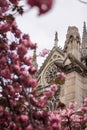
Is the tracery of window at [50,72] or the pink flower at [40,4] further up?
the tracery of window at [50,72]

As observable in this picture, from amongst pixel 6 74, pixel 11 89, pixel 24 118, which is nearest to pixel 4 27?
pixel 6 74

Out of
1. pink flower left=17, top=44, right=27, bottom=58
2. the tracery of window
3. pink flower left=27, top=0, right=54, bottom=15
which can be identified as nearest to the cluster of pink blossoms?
pink flower left=17, top=44, right=27, bottom=58

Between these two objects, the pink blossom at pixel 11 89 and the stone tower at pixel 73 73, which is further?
the stone tower at pixel 73 73

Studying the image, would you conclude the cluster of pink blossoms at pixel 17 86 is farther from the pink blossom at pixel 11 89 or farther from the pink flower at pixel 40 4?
the pink flower at pixel 40 4

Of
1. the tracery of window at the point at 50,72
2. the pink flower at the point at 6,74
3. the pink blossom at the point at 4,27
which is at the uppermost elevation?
the tracery of window at the point at 50,72

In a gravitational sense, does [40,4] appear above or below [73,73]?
below

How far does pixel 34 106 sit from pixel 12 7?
5.85 ft

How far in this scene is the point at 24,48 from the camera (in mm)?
5625

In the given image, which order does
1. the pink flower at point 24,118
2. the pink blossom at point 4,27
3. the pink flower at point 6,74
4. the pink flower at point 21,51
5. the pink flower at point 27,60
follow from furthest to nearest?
the pink blossom at point 4,27 < the pink flower at point 27,60 < the pink flower at point 21,51 < the pink flower at point 6,74 < the pink flower at point 24,118

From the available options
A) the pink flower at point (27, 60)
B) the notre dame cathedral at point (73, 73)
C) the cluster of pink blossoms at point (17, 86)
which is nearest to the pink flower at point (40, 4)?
the cluster of pink blossoms at point (17, 86)

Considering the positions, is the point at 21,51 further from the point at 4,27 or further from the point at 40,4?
the point at 40,4

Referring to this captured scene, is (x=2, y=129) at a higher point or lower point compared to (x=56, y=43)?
lower

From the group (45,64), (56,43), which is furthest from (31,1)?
(56,43)

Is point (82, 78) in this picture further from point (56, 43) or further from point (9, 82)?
point (56, 43)
